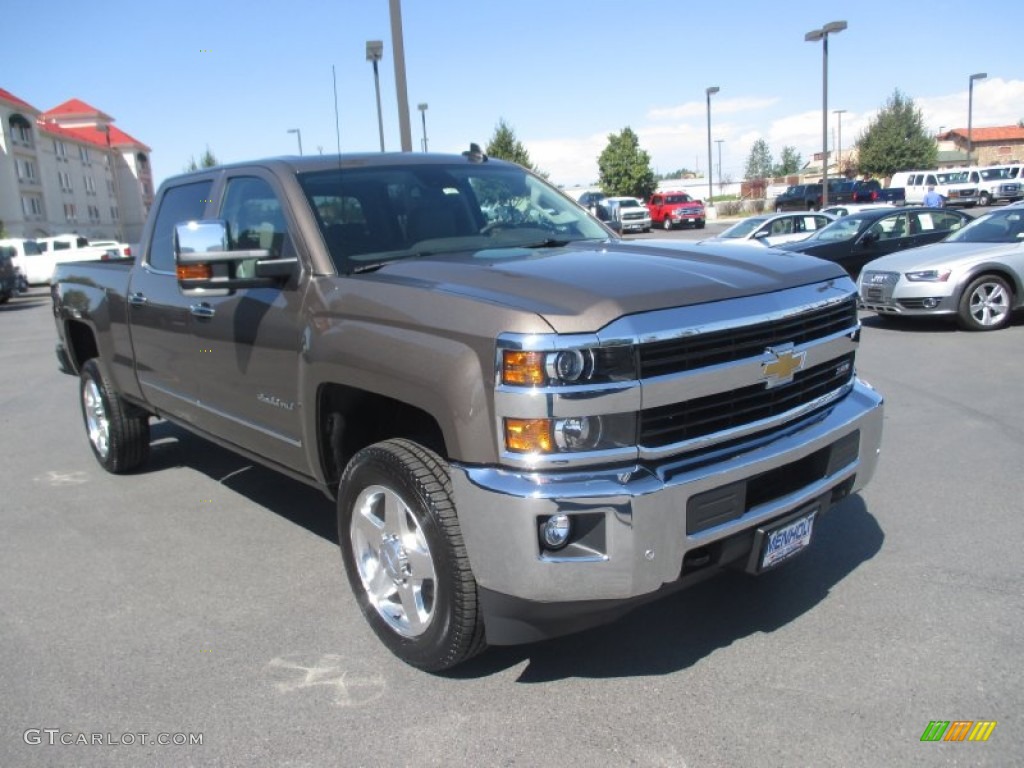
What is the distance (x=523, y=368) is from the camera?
8.66ft

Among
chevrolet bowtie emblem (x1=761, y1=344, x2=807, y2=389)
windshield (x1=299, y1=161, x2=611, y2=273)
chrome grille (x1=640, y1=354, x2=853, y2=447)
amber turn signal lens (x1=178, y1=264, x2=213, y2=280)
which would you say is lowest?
chrome grille (x1=640, y1=354, x2=853, y2=447)

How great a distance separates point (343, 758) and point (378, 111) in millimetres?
10772

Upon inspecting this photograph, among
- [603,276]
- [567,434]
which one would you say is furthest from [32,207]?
[567,434]

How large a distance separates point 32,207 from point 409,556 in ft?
225

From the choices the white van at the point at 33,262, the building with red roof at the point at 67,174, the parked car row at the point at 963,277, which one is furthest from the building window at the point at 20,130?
the parked car row at the point at 963,277

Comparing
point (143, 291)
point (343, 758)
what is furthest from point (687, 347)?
point (143, 291)

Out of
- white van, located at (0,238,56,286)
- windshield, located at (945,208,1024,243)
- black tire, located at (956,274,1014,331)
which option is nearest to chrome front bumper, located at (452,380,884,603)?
black tire, located at (956,274,1014,331)

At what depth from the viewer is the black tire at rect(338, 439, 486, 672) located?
2.90 metres

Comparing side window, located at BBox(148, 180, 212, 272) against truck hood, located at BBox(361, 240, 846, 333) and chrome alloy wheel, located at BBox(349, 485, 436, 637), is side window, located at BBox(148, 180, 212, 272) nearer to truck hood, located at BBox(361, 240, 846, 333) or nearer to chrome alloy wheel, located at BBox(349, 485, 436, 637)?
truck hood, located at BBox(361, 240, 846, 333)

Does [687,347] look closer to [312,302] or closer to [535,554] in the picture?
[535,554]

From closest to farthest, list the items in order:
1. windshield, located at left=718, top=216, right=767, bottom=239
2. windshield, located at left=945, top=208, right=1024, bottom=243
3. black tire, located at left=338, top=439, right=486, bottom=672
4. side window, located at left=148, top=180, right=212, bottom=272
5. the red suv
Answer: black tire, located at left=338, top=439, right=486, bottom=672, side window, located at left=148, top=180, right=212, bottom=272, windshield, located at left=945, top=208, right=1024, bottom=243, windshield, located at left=718, top=216, right=767, bottom=239, the red suv

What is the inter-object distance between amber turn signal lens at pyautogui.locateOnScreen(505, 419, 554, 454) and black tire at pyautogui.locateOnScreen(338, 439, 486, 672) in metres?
0.38

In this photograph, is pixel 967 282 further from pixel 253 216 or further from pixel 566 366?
pixel 566 366

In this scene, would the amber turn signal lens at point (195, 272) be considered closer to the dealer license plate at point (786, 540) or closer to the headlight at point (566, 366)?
the headlight at point (566, 366)
